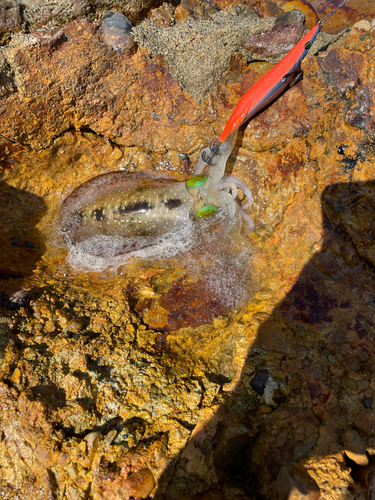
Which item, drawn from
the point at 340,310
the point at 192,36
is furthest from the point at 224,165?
the point at 340,310

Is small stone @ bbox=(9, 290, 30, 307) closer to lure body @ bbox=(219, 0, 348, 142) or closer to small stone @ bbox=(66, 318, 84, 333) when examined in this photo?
small stone @ bbox=(66, 318, 84, 333)

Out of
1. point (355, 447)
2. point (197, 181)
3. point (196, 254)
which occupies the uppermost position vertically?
point (197, 181)

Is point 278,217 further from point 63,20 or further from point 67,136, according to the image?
point 63,20

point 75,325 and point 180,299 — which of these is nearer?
point 75,325

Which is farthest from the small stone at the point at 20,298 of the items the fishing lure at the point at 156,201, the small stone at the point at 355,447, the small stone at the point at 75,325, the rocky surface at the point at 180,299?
the small stone at the point at 355,447

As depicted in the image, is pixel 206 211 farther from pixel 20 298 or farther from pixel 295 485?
pixel 295 485

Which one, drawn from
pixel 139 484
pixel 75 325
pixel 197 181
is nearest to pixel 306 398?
pixel 139 484
